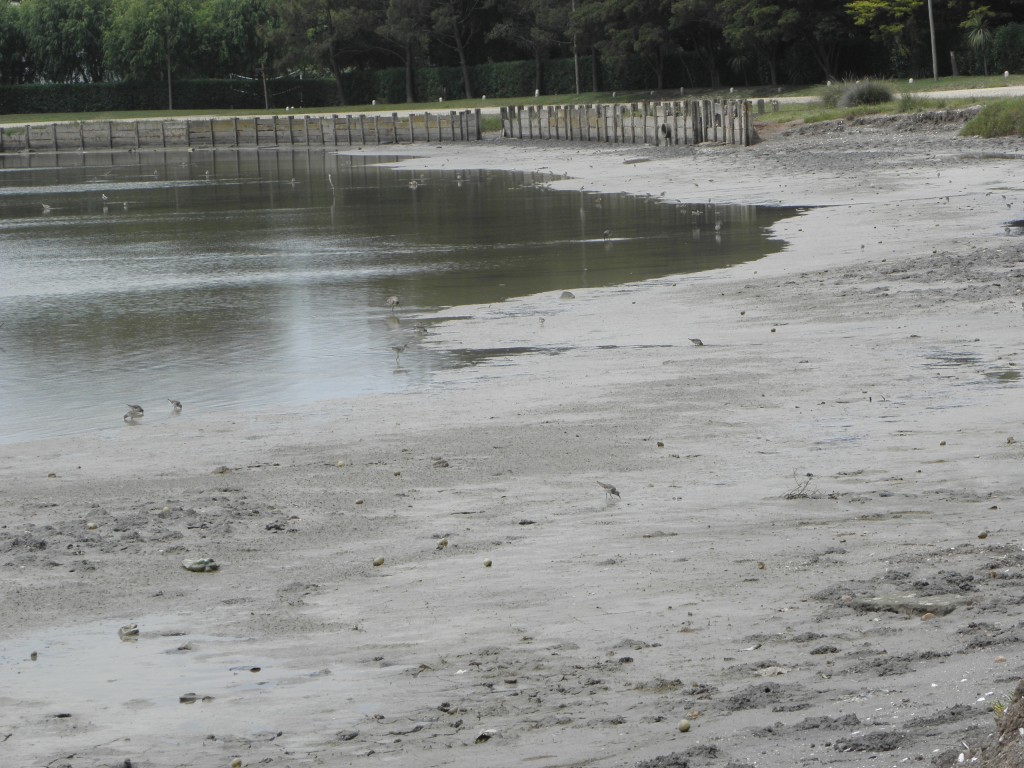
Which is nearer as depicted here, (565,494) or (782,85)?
(565,494)

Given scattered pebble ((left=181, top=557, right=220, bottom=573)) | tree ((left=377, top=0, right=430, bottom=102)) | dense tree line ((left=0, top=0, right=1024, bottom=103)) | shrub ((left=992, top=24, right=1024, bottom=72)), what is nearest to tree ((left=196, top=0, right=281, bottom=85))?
dense tree line ((left=0, top=0, right=1024, bottom=103))

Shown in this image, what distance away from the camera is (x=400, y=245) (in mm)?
27062

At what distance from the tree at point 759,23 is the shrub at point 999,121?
93.9 ft

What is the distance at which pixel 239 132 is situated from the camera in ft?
276

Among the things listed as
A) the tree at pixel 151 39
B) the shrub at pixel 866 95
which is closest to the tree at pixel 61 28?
the tree at pixel 151 39

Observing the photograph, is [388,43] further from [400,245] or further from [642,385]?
[642,385]

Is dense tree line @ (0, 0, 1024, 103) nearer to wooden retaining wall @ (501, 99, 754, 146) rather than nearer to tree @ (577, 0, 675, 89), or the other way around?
tree @ (577, 0, 675, 89)

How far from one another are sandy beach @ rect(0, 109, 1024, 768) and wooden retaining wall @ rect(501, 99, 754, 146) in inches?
1259

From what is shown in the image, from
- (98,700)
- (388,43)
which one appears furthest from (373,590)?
(388,43)

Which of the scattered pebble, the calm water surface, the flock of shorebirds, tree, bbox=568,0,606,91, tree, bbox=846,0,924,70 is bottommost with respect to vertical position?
the scattered pebble

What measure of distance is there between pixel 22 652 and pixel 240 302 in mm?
13774

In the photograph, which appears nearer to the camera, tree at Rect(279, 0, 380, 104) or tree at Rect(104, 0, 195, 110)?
tree at Rect(279, 0, 380, 104)

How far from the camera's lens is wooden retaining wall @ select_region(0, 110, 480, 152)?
74688 mm

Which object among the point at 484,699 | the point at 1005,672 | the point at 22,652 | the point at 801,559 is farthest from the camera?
the point at 801,559
